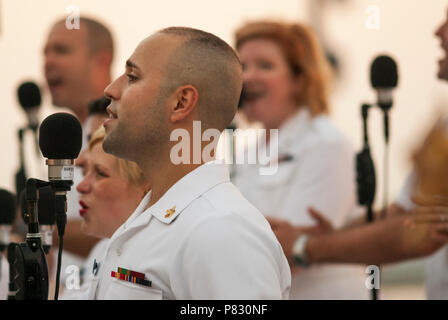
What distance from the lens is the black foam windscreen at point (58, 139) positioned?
192cm

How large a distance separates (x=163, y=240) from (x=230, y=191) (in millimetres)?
179

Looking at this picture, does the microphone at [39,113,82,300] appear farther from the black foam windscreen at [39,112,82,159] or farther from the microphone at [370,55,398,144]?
the microphone at [370,55,398,144]

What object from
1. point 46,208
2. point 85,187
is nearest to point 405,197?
point 85,187

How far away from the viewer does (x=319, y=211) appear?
3.58 metres

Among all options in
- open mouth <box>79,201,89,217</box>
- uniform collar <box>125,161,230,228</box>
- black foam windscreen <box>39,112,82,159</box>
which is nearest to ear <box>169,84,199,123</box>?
uniform collar <box>125,161,230,228</box>

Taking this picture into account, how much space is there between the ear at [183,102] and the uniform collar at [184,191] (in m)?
0.11

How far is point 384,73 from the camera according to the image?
2.92 metres

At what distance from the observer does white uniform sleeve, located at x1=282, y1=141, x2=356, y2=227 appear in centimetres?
358

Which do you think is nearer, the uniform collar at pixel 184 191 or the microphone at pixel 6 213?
the uniform collar at pixel 184 191

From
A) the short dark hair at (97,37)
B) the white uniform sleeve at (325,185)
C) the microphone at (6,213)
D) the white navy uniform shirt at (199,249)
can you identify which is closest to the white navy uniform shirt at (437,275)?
the white uniform sleeve at (325,185)

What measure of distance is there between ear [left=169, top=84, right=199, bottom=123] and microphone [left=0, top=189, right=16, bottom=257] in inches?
37.6

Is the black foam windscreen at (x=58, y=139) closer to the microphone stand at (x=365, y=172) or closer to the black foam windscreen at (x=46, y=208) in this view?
the black foam windscreen at (x=46, y=208)

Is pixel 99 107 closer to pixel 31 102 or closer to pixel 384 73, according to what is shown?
pixel 31 102
